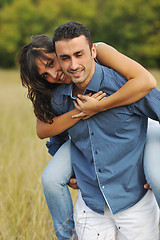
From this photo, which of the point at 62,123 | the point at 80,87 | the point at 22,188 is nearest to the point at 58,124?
the point at 62,123

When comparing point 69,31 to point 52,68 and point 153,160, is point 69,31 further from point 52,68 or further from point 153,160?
point 153,160

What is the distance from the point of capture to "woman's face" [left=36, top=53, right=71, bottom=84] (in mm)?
2250

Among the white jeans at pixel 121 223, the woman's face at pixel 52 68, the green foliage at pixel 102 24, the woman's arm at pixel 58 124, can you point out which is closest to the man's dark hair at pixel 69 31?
the woman's face at pixel 52 68

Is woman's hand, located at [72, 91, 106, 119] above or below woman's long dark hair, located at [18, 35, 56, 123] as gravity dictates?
below

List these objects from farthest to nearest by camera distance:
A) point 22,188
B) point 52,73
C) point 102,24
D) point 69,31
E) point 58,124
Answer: point 102,24
point 22,188
point 58,124
point 52,73
point 69,31

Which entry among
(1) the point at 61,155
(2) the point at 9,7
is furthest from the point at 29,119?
(2) the point at 9,7

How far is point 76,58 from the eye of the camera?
205 cm

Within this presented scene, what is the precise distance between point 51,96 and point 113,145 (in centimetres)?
57

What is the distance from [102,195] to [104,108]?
634 millimetres

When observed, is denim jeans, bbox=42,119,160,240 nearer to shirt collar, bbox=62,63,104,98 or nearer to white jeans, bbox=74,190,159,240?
white jeans, bbox=74,190,159,240

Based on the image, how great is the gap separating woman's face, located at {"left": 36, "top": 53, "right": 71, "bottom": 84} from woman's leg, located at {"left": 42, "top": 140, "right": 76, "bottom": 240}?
1.84ft

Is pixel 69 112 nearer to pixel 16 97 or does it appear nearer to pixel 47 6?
→ pixel 16 97

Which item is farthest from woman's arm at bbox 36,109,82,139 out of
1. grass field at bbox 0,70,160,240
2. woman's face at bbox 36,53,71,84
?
grass field at bbox 0,70,160,240

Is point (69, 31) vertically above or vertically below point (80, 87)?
above
